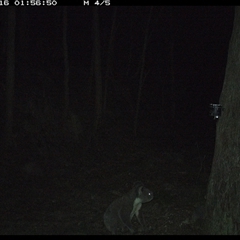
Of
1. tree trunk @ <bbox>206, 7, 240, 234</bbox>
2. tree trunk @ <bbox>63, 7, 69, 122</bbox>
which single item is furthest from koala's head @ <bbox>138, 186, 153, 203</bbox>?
tree trunk @ <bbox>63, 7, 69, 122</bbox>

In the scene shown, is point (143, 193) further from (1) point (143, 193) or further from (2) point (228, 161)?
(2) point (228, 161)

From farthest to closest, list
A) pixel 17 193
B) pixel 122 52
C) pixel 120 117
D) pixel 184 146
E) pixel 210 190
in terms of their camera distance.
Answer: pixel 122 52
pixel 120 117
pixel 184 146
pixel 17 193
pixel 210 190

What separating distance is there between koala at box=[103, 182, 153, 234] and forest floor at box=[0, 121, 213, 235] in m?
0.40

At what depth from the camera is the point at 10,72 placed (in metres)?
14.6

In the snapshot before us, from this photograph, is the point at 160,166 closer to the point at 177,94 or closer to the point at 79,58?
the point at 79,58

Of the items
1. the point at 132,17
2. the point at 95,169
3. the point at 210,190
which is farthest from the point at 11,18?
the point at 132,17

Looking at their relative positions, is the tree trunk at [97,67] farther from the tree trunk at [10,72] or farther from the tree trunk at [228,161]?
the tree trunk at [228,161]

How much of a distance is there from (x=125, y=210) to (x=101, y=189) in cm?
400

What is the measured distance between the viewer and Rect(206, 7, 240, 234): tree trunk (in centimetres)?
661

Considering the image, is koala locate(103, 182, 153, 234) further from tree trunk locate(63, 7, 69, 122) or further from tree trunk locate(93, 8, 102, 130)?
tree trunk locate(93, 8, 102, 130)

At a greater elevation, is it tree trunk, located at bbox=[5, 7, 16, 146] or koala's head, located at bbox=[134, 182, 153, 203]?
tree trunk, located at bbox=[5, 7, 16, 146]

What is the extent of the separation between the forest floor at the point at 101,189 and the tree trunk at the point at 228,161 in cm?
83
